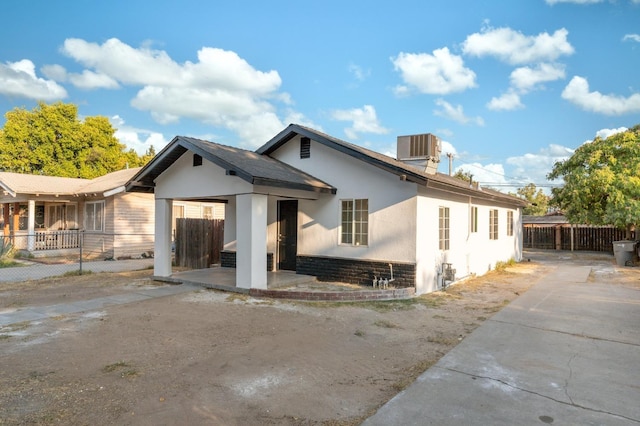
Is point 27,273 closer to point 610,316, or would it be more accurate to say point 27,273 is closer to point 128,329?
point 128,329

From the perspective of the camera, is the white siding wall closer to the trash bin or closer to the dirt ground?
the dirt ground

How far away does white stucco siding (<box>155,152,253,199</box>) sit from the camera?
31.0 ft

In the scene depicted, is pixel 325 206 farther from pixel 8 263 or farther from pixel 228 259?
pixel 8 263

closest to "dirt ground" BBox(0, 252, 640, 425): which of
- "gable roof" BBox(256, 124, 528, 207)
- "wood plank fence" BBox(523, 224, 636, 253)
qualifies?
"gable roof" BBox(256, 124, 528, 207)

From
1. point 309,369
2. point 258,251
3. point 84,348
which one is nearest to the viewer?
point 309,369

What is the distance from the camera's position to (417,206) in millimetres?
9344

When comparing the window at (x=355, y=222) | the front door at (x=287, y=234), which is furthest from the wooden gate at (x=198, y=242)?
the window at (x=355, y=222)

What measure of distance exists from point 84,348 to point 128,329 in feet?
3.19

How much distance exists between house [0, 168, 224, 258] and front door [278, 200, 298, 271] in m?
8.25

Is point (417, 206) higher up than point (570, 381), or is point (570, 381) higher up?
point (417, 206)

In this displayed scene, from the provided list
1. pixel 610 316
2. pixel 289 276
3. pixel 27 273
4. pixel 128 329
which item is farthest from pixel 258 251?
pixel 27 273

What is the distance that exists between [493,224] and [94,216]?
1775cm

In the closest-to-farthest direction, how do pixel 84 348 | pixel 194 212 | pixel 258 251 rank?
pixel 84 348, pixel 258 251, pixel 194 212

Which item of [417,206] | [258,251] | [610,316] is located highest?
[417,206]
